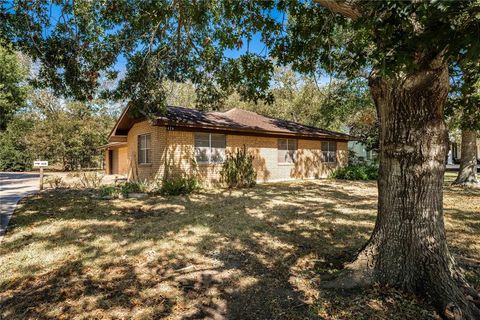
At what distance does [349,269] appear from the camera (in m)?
3.57

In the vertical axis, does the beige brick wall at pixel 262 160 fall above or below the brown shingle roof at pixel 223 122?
below

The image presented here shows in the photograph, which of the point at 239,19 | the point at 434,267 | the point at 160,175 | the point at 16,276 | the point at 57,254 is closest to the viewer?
the point at 434,267

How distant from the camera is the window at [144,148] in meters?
13.3

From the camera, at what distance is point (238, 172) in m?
13.1

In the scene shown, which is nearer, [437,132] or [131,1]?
[437,132]

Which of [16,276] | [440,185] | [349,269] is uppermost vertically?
[440,185]

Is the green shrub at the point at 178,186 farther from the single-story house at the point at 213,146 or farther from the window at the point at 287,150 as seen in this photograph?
the window at the point at 287,150

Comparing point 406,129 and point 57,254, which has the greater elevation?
point 406,129

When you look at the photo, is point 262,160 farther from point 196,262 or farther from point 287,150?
point 196,262

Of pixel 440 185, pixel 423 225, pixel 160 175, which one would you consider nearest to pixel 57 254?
pixel 423 225

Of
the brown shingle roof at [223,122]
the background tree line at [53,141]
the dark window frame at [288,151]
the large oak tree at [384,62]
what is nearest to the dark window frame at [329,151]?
the brown shingle roof at [223,122]

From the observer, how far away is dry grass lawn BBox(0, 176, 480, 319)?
121 inches

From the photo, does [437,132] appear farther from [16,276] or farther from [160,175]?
[160,175]

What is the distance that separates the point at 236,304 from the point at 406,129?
2.84 meters
